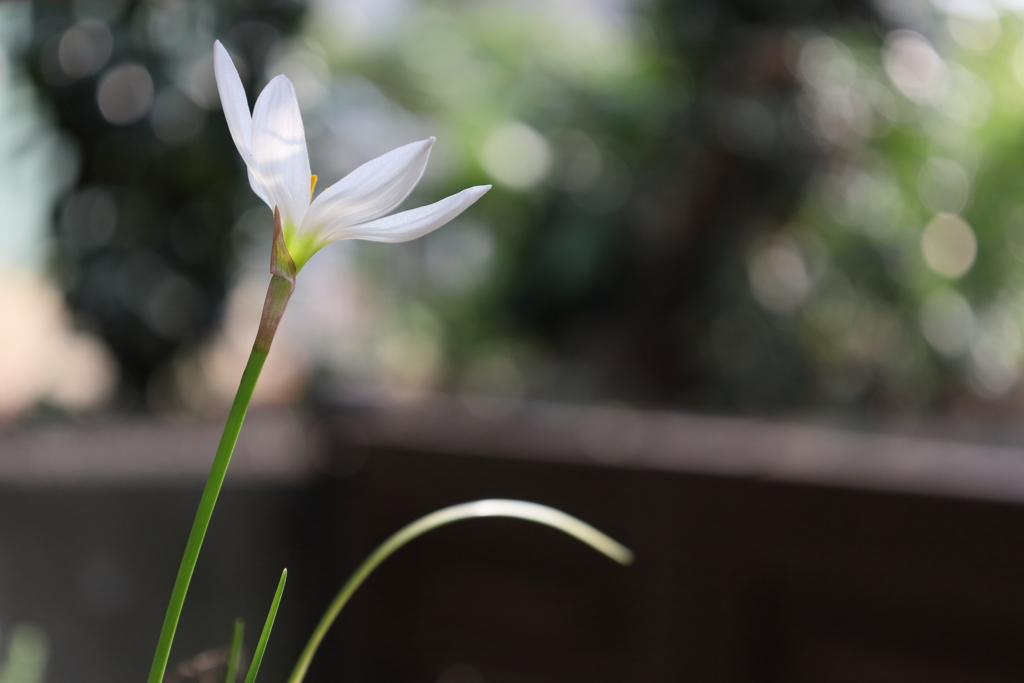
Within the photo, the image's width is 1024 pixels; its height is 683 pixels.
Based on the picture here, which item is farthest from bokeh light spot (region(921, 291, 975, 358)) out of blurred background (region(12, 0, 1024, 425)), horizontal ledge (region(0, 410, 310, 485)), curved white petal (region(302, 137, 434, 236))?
curved white petal (region(302, 137, 434, 236))

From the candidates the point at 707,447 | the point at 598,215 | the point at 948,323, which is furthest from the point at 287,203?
the point at 948,323

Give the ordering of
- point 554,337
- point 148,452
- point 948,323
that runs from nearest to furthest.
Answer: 1. point 148,452
2. point 948,323
3. point 554,337

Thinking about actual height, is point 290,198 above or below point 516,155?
below

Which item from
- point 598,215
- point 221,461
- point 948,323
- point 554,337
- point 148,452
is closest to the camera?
point 221,461

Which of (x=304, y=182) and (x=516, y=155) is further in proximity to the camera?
(x=516, y=155)

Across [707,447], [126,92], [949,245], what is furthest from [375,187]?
[949,245]

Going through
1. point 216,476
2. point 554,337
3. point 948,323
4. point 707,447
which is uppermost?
point 948,323

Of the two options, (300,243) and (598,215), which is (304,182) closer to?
(300,243)

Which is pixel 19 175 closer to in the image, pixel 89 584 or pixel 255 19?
pixel 255 19

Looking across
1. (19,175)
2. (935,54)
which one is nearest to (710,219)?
(935,54)
